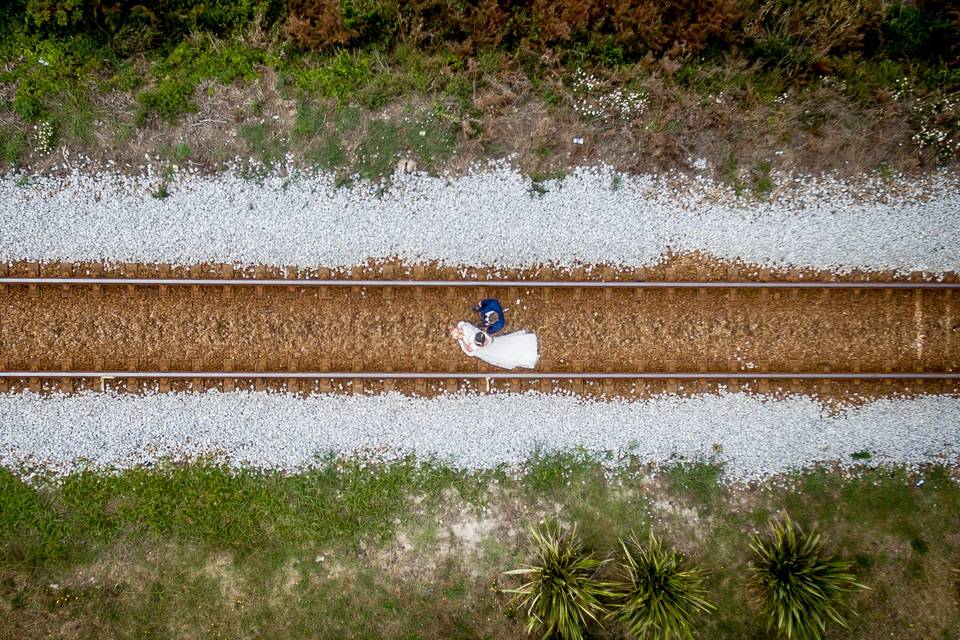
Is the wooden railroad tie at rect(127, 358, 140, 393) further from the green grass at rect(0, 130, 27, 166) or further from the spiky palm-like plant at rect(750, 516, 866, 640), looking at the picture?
the spiky palm-like plant at rect(750, 516, 866, 640)

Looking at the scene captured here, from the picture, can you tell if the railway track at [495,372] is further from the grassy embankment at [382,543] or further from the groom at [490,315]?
the grassy embankment at [382,543]

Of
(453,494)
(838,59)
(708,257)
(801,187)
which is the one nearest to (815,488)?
(708,257)

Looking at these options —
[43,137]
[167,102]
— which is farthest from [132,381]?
[167,102]

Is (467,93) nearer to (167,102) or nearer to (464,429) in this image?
(167,102)

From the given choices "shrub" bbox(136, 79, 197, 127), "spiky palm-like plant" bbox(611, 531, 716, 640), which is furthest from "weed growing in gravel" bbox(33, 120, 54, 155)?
"spiky palm-like plant" bbox(611, 531, 716, 640)

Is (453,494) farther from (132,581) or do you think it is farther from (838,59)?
(838,59)

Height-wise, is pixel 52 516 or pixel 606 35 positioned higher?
pixel 606 35
